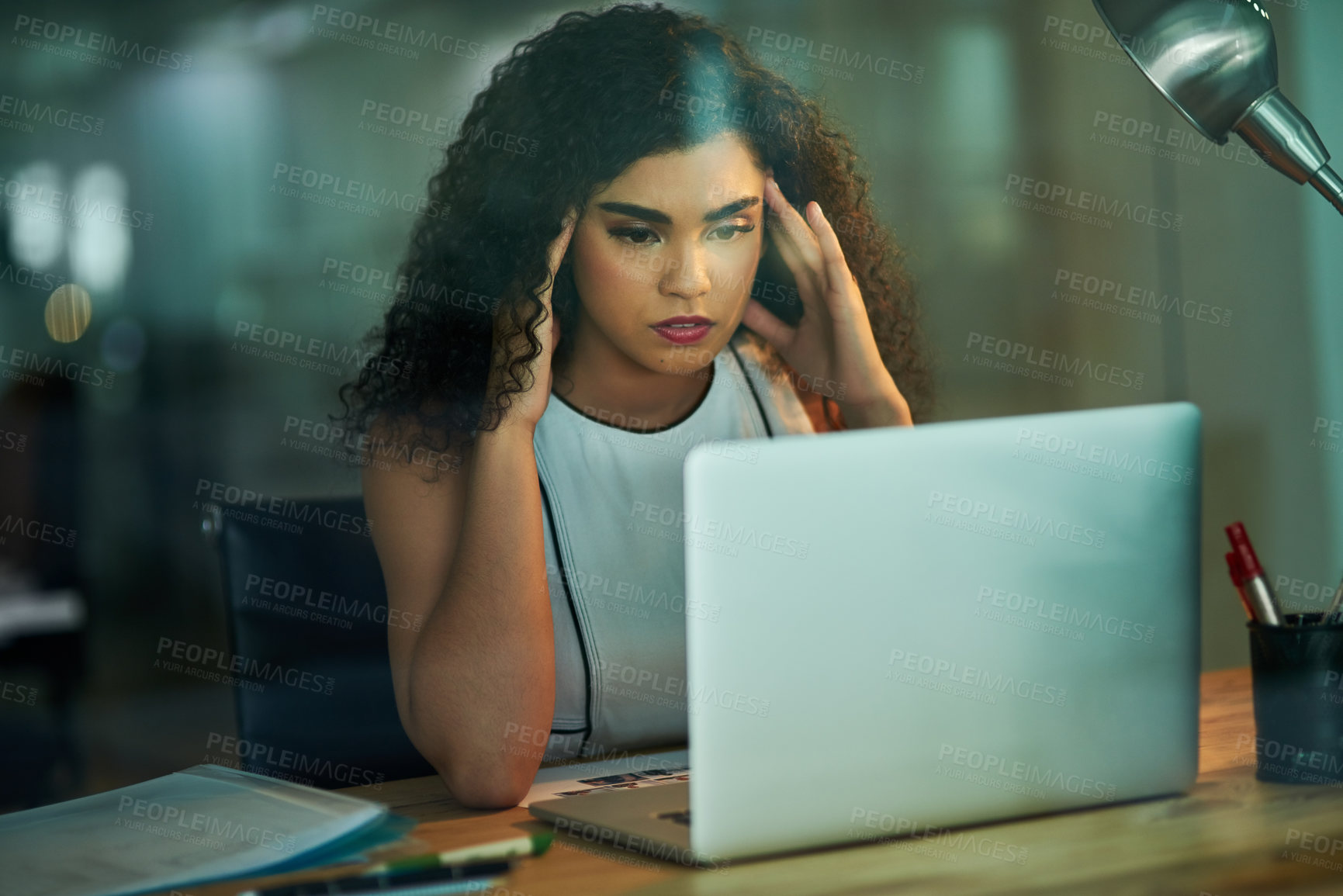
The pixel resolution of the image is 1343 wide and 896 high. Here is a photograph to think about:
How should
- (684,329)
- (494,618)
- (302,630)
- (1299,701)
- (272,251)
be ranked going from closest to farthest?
(1299,701) → (494,618) → (302,630) → (684,329) → (272,251)

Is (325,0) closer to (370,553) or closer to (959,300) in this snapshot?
(959,300)

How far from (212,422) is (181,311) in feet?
0.88

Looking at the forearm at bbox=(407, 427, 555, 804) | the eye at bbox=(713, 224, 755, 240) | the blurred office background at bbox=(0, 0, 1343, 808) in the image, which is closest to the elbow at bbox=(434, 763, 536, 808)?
the forearm at bbox=(407, 427, 555, 804)

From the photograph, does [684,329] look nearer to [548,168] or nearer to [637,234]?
[637,234]

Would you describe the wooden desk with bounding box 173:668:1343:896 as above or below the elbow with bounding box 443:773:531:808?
A: above

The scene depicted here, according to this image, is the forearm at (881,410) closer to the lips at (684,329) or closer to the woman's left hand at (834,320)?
the woman's left hand at (834,320)

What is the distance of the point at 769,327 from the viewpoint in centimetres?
161

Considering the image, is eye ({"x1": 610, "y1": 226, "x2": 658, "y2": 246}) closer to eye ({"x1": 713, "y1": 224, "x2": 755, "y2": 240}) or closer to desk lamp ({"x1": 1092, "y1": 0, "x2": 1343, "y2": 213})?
eye ({"x1": 713, "y1": 224, "x2": 755, "y2": 240})

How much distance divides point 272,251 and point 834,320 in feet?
5.74

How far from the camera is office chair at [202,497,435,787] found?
51.8 inches

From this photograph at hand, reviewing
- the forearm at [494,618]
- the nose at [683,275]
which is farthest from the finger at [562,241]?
the forearm at [494,618]

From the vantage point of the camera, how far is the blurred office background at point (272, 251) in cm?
272

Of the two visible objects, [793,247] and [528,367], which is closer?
[528,367]

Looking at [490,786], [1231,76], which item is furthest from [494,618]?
[1231,76]
